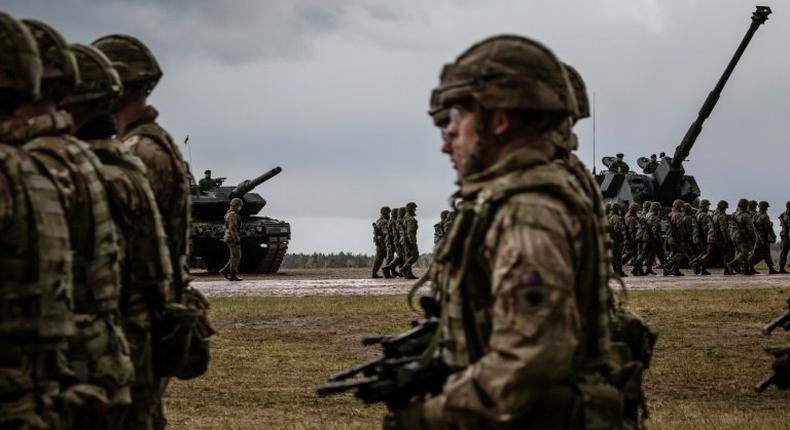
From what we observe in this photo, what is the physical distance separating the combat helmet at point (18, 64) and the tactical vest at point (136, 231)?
1.09m

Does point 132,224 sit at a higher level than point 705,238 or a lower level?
lower

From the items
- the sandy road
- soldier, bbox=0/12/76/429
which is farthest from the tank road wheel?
soldier, bbox=0/12/76/429

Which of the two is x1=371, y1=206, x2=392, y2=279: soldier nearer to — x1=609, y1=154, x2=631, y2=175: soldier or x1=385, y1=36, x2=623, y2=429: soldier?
x1=609, y1=154, x2=631, y2=175: soldier

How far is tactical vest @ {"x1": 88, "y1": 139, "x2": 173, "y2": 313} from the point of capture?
8047 mm

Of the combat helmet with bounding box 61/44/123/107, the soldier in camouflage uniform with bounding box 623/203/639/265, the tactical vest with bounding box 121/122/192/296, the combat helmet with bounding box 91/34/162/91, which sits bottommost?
the tactical vest with bounding box 121/122/192/296

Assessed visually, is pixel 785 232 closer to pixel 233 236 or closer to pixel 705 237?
pixel 705 237

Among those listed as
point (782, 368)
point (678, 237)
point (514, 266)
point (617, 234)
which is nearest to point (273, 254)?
point (617, 234)

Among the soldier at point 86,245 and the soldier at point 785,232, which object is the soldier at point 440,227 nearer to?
the soldier at point 785,232

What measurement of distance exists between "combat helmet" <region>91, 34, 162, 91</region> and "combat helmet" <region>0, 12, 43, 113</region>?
248 cm

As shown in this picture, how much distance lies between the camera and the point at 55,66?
24.3 feet

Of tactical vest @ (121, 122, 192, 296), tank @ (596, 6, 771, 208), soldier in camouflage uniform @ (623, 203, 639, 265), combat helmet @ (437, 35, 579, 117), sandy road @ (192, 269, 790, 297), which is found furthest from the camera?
tank @ (596, 6, 771, 208)

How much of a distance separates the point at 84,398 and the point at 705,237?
41285 millimetres

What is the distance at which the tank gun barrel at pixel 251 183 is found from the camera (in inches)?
1987

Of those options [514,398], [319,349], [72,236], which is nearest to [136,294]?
[72,236]
